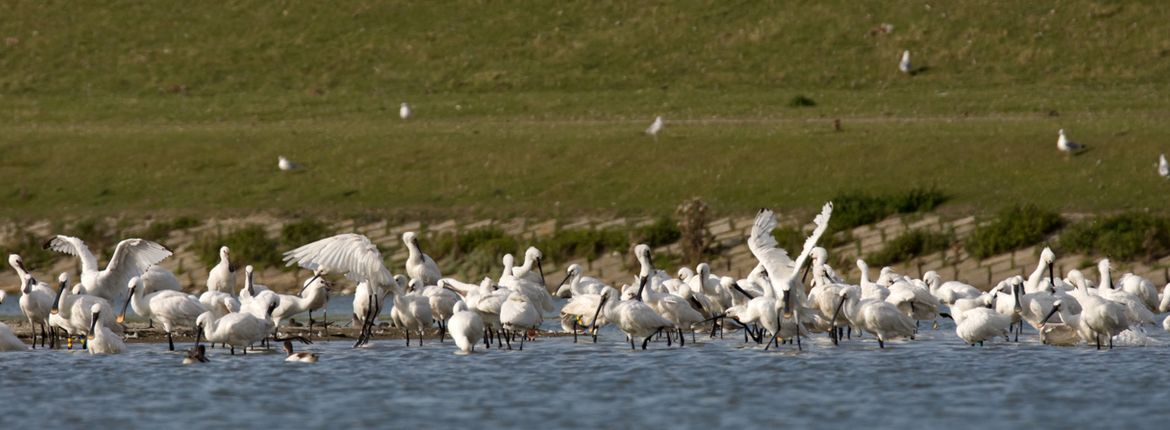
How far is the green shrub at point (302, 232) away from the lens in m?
37.1

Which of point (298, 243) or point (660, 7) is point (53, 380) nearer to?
point (298, 243)

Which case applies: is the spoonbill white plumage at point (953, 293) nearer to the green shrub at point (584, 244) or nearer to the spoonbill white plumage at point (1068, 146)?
the green shrub at point (584, 244)

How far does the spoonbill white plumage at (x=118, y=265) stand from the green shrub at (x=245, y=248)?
10.7 meters

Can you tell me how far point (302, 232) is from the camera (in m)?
37.3

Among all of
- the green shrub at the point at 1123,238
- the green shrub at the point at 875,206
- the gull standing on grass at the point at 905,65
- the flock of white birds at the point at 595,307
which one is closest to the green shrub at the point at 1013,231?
the green shrub at the point at 1123,238

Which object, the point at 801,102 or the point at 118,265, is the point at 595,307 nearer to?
the point at 118,265

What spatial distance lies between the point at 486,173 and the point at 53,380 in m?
21.0

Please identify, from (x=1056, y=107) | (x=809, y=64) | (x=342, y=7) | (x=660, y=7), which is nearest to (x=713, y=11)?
(x=660, y=7)

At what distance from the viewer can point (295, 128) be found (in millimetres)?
47250

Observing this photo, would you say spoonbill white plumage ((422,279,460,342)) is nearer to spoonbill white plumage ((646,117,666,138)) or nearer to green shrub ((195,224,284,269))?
green shrub ((195,224,284,269))

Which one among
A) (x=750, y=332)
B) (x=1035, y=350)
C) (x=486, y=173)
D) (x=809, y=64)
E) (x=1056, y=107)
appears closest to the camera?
(x=1035, y=350)

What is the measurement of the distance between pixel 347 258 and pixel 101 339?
117 inches

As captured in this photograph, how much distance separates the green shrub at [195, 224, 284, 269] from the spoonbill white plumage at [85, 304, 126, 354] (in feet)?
44.3

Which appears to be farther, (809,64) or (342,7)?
(342,7)
